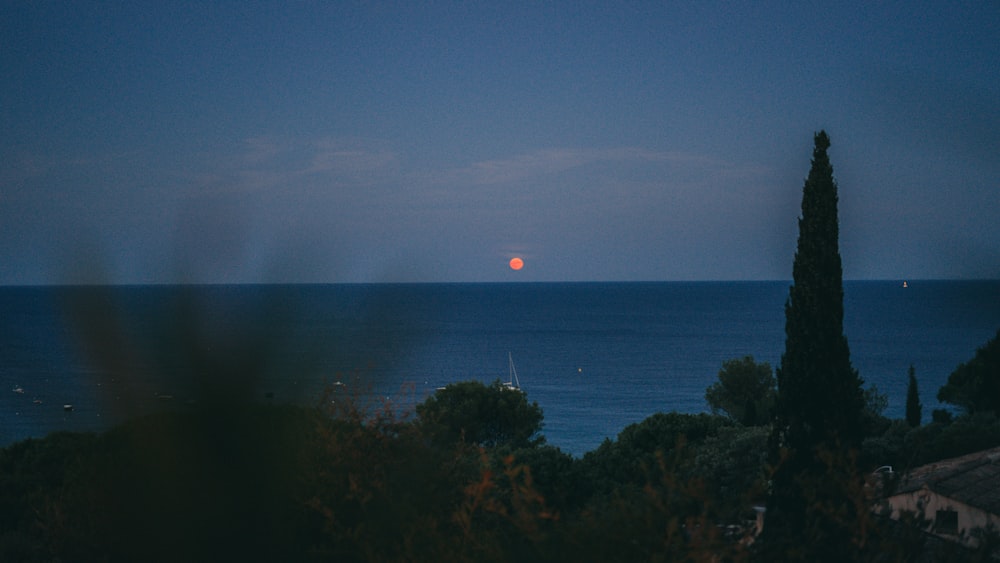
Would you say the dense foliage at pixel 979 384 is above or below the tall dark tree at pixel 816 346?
below

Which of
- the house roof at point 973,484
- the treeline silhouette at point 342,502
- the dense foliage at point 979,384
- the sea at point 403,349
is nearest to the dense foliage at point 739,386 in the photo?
the sea at point 403,349

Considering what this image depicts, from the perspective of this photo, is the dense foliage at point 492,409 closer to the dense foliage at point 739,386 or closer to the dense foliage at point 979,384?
the dense foliage at point 739,386

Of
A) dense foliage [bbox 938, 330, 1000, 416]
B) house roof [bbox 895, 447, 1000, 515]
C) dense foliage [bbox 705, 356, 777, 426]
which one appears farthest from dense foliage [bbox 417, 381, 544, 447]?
house roof [bbox 895, 447, 1000, 515]

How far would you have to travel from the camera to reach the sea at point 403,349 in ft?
5.73

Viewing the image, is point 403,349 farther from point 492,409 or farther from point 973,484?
point 492,409

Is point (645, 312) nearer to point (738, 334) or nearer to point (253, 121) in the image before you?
point (738, 334)

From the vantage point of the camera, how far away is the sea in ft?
5.73

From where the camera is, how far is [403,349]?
80.4 inches

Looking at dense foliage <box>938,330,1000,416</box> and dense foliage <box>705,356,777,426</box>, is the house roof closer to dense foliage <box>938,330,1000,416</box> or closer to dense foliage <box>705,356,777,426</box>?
dense foliage <box>938,330,1000,416</box>

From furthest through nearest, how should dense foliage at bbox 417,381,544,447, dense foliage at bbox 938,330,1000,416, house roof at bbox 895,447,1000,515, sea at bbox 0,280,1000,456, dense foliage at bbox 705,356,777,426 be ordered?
dense foliage at bbox 705,356,777,426
dense foliage at bbox 938,330,1000,416
dense foliage at bbox 417,381,544,447
house roof at bbox 895,447,1000,515
sea at bbox 0,280,1000,456

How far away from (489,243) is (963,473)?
339 inches

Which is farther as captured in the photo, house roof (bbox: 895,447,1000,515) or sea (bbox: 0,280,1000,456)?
house roof (bbox: 895,447,1000,515)

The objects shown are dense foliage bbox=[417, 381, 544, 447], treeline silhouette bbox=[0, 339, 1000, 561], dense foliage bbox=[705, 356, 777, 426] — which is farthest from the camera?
dense foliage bbox=[705, 356, 777, 426]

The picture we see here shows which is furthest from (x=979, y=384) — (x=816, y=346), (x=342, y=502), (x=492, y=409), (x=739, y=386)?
(x=342, y=502)
